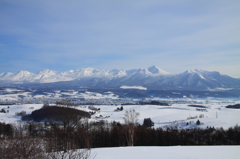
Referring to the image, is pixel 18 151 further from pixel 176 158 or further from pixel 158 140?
pixel 158 140

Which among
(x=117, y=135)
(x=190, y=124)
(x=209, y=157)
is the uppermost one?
(x=209, y=157)

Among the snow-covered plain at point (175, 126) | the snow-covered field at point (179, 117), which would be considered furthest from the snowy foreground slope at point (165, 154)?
the snow-covered field at point (179, 117)

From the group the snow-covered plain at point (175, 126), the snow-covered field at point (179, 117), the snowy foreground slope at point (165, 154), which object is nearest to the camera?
the snowy foreground slope at point (165, 154)

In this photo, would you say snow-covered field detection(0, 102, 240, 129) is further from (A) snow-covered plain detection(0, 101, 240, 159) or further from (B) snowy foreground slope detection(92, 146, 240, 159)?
(B) snowy foreground slope detection(92, 146, 240, 159)

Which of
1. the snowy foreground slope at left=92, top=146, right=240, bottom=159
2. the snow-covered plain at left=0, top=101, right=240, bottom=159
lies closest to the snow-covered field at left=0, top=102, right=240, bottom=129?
the snow-covered plain at left=0, top=101, right=240, bottom=159

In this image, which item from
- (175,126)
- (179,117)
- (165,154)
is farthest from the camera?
(179,117)

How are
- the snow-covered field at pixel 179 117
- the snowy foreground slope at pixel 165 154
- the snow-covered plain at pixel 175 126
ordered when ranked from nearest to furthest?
the snowy foreground slope at pixel 165 154 < the snow-covered plain at pixel 175 126 < the snow-covered field at pixel 179 117

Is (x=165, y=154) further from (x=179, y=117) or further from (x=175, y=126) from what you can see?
(x=179, y=117)

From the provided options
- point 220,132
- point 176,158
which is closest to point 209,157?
point 176,158

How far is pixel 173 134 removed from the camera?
99.8 feet

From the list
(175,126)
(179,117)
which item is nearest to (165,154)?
(175,126)

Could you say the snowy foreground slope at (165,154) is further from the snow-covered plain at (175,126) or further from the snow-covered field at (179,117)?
the snow-covered field at (179,117)

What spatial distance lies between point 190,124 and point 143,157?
47.4 metres

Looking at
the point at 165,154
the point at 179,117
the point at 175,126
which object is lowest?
the point at 179,117
